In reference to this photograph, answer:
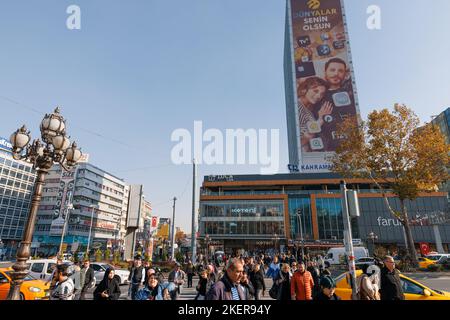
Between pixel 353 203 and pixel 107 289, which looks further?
pixel 107 289

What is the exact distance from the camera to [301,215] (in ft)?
177

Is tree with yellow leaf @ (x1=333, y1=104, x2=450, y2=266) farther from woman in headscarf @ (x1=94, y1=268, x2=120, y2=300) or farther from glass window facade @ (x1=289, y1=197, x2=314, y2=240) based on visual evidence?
glass window facade @ (x1=289, y1=197, x2=314, y2=240)

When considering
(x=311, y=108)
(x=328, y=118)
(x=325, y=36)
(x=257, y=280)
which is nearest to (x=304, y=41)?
(x=325, y=36)

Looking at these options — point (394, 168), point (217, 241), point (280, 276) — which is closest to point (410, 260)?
point (394, 168)

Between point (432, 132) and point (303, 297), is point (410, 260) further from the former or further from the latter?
point (303, 297)

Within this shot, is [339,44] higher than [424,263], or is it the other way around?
[339,44]

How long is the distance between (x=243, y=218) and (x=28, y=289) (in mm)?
47264

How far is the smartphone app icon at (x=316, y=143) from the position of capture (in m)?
76.0

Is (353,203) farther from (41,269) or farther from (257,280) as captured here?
(41,269)

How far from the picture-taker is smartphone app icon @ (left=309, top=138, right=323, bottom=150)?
7600 cm

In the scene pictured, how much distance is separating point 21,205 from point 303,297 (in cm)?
8617

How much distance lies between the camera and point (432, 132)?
914 inches

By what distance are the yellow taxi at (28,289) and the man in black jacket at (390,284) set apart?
11.4 metres
